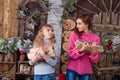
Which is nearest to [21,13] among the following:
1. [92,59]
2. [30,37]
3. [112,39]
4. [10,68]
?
[30,37]

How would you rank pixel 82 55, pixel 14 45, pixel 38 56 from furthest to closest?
pixel 14 45
pixel 82 55
pixel 38 56

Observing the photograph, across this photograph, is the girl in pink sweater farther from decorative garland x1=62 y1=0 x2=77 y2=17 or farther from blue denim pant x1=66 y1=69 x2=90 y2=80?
decorative garland x1=62 y1=0 x2=77 y2=17

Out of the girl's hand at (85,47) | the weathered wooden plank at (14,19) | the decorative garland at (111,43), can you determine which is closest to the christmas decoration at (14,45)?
the weathered wooden plank at (14,19)

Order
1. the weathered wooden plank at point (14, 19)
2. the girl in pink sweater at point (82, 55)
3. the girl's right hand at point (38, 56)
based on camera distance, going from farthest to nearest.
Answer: the weathered wooden plank at point (14, 19) < the girl in pink sweater at point (82, 55) < the girl's right hand at point (38, 56)

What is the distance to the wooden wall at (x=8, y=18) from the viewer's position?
25.7 feet

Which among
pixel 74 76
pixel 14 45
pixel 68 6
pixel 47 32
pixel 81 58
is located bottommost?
pixel 74 76

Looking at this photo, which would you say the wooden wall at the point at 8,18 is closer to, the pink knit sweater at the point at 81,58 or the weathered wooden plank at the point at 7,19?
the weathered wooden plank at the point at 7,19

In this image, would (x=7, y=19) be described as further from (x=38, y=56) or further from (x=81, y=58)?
(x=81, y=58)

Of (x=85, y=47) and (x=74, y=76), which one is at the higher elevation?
(x=85, y=47)

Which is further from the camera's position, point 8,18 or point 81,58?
point 8,18

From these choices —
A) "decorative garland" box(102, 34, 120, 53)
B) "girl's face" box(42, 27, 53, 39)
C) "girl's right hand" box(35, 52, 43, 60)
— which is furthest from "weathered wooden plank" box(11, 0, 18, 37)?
"girl's right hand" box(35, 52, 43, 60)

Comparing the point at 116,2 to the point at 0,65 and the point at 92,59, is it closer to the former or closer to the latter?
the point at 92,59

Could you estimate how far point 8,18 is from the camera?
788 centimetres

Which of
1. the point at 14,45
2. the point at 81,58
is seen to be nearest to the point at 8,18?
the point at 14,45
